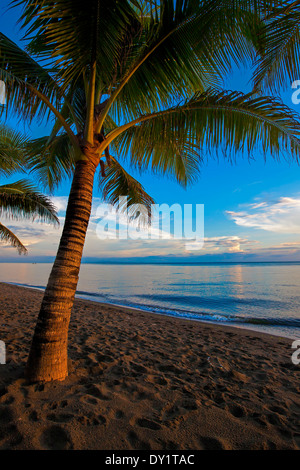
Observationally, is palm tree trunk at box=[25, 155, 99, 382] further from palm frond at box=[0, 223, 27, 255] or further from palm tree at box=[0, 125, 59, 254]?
palm frond at box=[0, 223, 27, 255]

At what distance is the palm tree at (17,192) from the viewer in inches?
364

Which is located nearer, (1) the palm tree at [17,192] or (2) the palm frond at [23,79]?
(2) the palm frond at [23,79]

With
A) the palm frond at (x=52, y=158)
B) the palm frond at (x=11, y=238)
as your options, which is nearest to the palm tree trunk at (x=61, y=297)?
the palm frond at (x=52, y=158)

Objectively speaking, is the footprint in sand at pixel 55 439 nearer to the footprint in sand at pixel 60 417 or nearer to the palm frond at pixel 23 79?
the footprint in sand at pixel 60 417

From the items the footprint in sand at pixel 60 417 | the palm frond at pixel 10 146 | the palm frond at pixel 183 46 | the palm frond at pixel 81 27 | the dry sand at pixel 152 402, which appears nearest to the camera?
the dry sand at pixel 152 402

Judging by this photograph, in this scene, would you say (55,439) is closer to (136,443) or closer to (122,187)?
(136,443)

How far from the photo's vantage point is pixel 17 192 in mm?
11031

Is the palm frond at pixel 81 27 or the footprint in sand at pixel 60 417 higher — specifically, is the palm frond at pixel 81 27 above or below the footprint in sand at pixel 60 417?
above

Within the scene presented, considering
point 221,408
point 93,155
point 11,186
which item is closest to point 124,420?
point 221,408

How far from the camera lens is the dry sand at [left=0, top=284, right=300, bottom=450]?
2229 mm

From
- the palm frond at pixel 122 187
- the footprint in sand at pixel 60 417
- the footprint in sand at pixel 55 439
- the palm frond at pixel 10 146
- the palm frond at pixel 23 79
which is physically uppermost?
the palm frond at pixel 10 146

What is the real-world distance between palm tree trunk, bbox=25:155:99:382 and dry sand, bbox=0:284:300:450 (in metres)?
0.22

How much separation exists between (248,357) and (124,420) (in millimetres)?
3559

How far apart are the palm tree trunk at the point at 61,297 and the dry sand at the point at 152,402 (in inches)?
8.6
